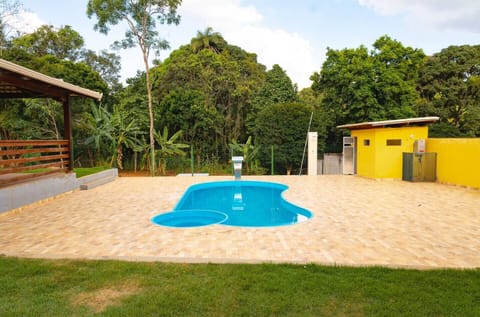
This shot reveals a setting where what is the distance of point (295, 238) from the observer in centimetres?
495

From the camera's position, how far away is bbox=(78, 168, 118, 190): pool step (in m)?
9.95

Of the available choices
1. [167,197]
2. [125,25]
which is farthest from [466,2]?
[125,25]

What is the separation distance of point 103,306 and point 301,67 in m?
22.0

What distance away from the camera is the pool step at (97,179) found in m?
9.95

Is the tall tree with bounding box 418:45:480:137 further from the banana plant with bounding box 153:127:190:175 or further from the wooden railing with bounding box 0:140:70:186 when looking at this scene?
the wooden railing with bounding box 0:140:70:186

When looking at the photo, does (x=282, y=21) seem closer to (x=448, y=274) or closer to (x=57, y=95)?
(x=57, y=95)

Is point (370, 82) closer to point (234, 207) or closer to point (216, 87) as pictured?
point (216, 87)

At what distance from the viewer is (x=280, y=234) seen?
519cm

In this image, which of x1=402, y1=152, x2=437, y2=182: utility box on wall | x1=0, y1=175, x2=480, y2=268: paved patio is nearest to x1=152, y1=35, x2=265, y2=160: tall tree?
x1=402, y1=152, x2=437, y2=182: utility box on wall

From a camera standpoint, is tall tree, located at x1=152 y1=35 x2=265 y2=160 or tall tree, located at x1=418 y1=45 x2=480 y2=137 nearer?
tall tree, located at x1=152 y1=35 x2=265 y2=160

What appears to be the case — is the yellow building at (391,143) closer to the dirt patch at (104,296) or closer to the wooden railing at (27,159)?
the wooden railing at (27,159)

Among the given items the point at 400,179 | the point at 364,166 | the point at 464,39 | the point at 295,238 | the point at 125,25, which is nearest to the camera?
the point at 295,238

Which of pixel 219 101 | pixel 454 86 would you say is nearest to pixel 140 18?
pixel 219 101

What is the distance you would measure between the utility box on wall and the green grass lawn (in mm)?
Result: 8297
